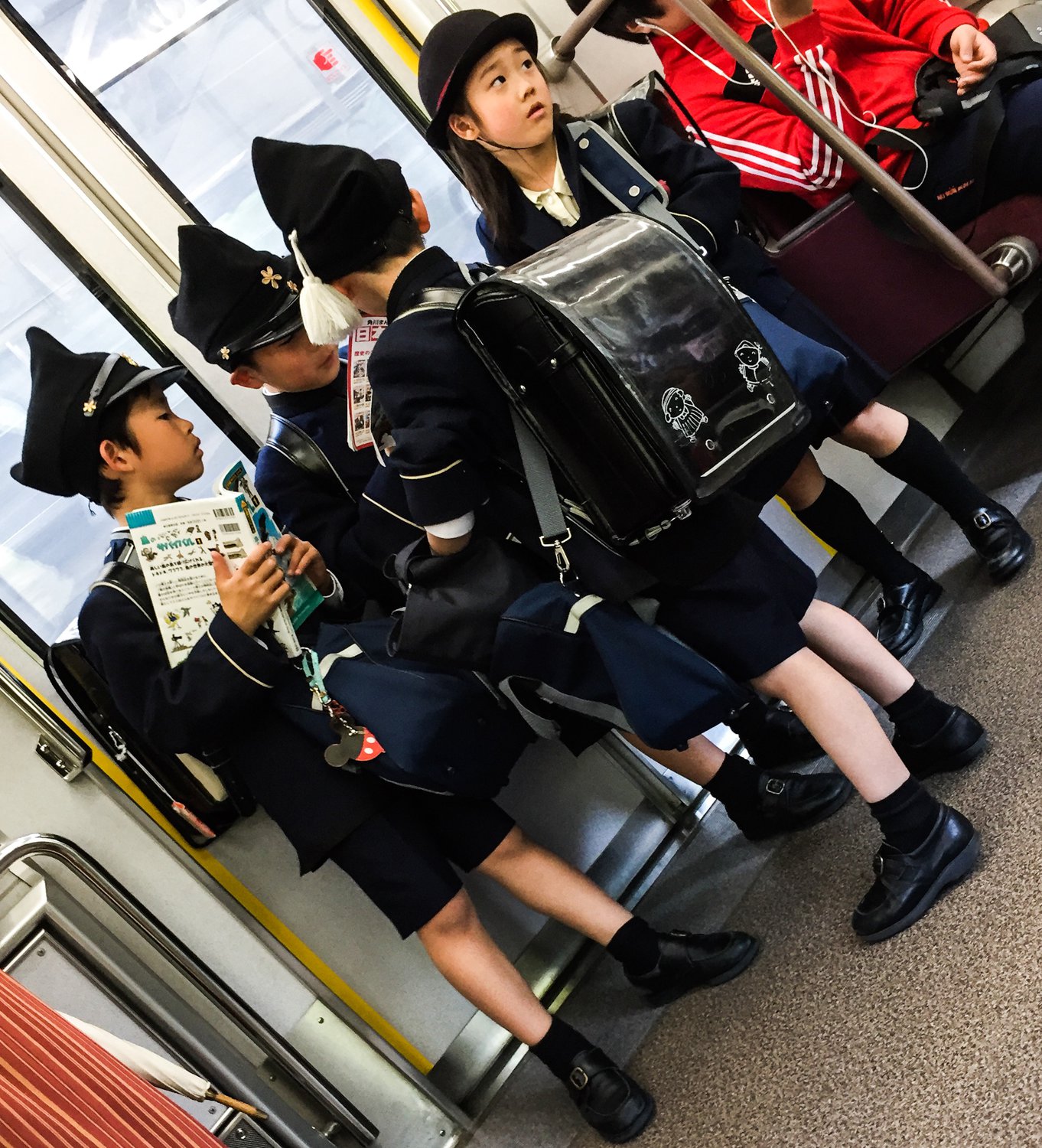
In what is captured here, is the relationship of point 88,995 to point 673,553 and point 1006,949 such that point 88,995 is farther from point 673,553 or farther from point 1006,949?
point 1006,949

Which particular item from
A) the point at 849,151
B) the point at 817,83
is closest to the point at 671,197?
the point at 849,151

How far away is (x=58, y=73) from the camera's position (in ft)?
8.46

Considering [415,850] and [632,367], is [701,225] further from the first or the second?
[415,850]

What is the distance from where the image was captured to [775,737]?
102 inches

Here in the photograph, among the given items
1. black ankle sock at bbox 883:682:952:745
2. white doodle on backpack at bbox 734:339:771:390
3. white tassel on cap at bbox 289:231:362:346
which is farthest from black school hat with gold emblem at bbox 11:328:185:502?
black ankle sock at bbox 883:682:952:745

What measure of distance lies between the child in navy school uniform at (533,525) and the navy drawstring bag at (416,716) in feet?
1.05

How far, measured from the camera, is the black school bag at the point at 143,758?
221 centimetres

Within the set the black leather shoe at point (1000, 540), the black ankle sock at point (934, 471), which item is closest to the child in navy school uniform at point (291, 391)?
the black ankle sock at point (934, 471)

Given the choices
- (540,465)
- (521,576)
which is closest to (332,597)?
(521,576)

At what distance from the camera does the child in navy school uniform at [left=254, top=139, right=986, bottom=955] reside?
5.60ft

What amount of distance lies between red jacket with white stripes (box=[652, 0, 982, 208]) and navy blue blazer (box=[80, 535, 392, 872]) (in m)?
1.83

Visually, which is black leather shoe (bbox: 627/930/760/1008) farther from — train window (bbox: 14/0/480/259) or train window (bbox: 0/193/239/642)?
train window (bbox: 14/0/480/259)

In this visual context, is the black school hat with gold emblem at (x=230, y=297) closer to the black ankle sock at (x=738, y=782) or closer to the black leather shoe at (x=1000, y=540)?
the black ankle sock at (x=738, y=782)

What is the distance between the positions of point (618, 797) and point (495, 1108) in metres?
0.87
